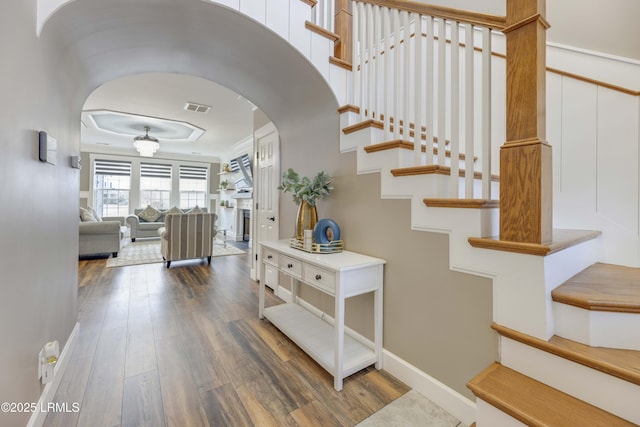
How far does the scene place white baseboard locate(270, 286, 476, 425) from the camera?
4.20 feet

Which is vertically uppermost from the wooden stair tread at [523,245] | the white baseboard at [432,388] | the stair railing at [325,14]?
the stair railing at [325,14]

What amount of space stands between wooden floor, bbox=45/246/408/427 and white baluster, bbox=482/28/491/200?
1243mm

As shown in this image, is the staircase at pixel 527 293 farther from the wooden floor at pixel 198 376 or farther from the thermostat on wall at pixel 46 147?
the thermostat on wall at pixel 46 147

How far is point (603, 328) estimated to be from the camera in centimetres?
97

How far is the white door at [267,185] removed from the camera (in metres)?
3.07

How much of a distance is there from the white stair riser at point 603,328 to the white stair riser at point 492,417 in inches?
15.8

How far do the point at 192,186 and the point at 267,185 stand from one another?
6550 millimetres

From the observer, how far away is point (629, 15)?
5.77ft

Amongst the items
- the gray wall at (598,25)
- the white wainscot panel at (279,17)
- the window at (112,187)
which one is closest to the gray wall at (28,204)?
the white wainscot panel at (279,17)

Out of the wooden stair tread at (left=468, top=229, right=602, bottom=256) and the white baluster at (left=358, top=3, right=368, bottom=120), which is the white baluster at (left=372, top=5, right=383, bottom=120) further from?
the wooden stair tread at (left=468, top=229, right=602, bottom=256)

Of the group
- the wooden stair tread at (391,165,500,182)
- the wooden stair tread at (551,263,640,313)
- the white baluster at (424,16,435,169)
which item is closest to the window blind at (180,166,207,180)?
the wooden stair tread at (391,165,500,182)

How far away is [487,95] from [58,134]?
2291 mm

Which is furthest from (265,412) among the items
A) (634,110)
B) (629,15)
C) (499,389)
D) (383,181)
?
(629,15)

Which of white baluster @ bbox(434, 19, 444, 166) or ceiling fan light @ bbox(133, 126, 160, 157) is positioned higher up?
ceiling fan light @ bbox(133, 126, 160, 157)
